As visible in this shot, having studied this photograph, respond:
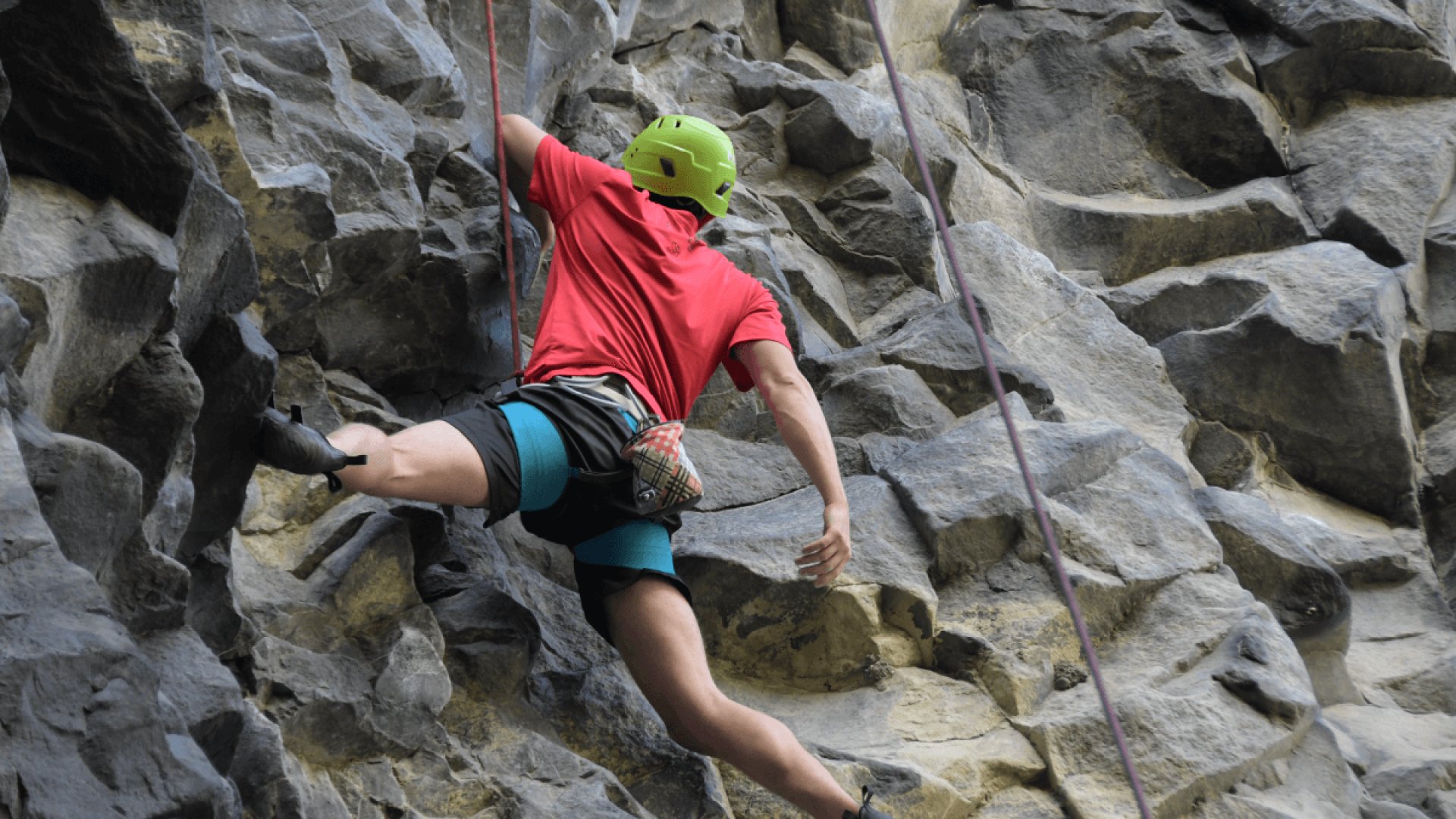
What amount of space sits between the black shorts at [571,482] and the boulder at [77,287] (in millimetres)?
930

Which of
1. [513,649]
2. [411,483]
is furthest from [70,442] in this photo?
[513,649]

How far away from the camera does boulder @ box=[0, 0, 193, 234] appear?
2.94 meters

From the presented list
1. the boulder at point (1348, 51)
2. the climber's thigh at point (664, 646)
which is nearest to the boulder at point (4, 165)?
the climber's thigh at point (664, 646)

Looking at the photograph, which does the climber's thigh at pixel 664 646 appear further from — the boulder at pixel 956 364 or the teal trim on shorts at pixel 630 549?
the boulder at pixel 956 364

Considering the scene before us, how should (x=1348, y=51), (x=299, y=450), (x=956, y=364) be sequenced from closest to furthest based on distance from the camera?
(x=299, y=450) → (x=956, y=364) → (x=1348, y=51)

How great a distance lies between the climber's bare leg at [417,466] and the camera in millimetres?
A: 3482

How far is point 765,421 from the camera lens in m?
6.18

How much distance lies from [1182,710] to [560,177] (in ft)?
9.03

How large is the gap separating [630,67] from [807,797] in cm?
465

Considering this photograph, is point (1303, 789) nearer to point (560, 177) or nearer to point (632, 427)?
point (632, 427)

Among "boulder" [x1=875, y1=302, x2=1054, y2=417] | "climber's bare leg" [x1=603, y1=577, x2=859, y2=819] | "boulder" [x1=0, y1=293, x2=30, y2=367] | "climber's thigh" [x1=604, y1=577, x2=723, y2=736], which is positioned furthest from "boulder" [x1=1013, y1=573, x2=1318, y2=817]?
"boulder" [x1=0, y1=293, x2=30, y2=367]

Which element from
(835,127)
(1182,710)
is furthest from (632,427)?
(835,127)

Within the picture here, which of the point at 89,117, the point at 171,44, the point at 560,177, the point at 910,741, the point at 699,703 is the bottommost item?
the point at 910,741

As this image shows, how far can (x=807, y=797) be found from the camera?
372 cm
